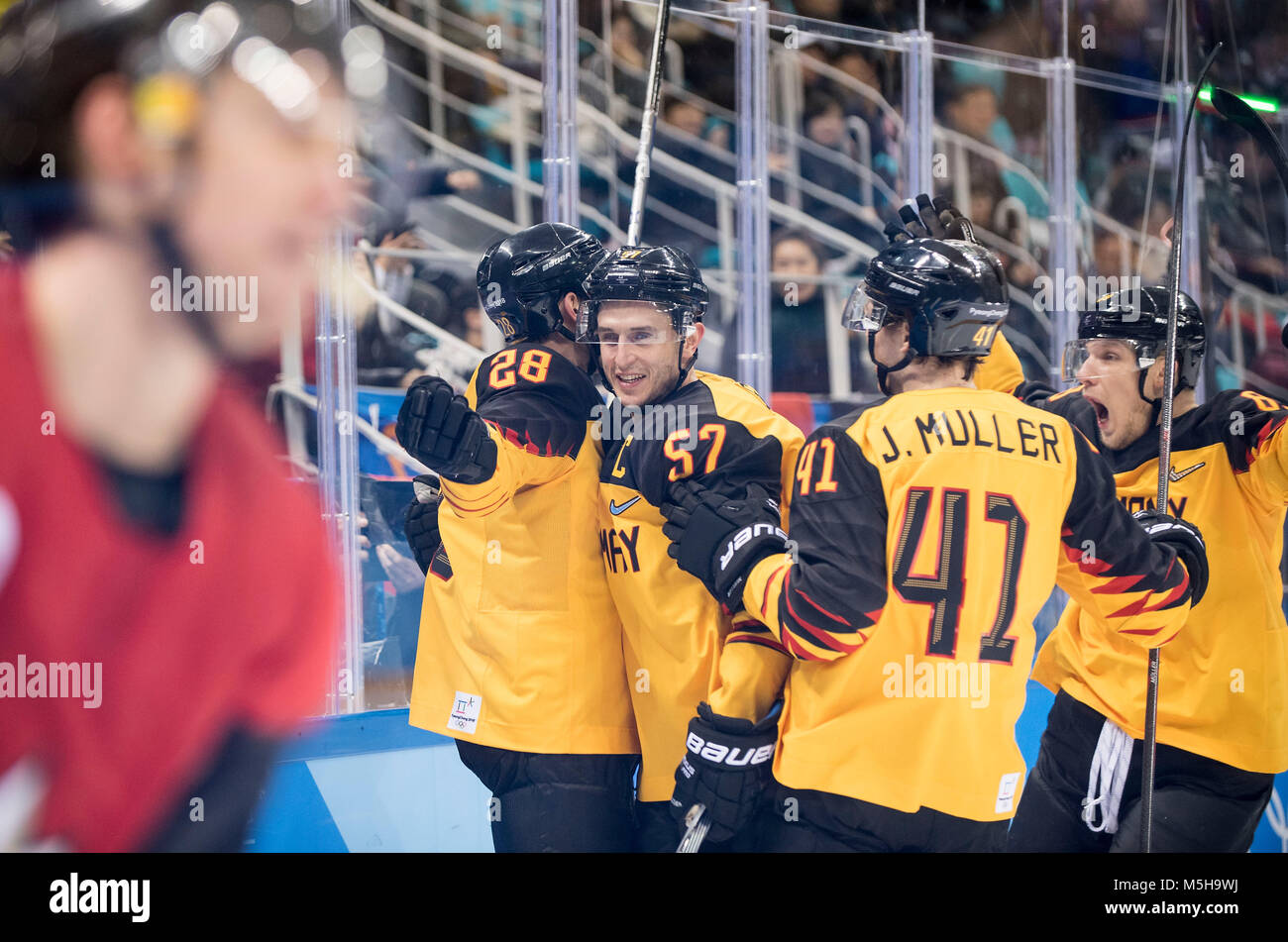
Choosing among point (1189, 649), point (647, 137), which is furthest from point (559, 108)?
point (1189, 649)

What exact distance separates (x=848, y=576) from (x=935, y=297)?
66cm

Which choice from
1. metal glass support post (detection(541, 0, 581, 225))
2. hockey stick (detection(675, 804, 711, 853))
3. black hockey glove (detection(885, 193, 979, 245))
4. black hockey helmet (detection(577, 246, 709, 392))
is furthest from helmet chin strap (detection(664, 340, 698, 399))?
metal glass support post (detection(541, 0, 581, 225))

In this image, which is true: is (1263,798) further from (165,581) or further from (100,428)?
(100,428)

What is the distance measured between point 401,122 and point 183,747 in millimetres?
1968

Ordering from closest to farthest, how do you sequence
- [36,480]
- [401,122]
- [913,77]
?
[36,480] → [401,122] → [913,77]

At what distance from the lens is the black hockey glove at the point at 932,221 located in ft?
10.0

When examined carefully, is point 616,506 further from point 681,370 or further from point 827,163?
point 827,163

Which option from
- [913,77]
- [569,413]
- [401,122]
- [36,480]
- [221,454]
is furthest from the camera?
[913,77]

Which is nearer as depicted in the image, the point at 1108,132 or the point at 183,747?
the point at 183,747

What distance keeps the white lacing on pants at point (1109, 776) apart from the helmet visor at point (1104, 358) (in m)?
0.96

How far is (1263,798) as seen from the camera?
3.07 metres

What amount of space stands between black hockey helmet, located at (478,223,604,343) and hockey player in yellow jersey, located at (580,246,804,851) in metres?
0.14

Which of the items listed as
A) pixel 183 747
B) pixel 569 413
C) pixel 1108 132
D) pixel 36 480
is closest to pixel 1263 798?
pixel 569 413

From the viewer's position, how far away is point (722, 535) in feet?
8.02
